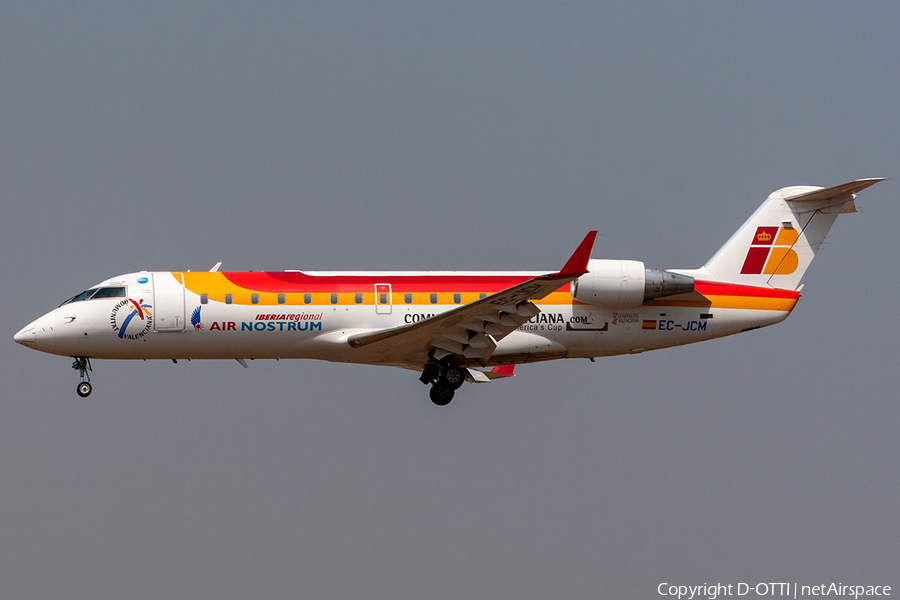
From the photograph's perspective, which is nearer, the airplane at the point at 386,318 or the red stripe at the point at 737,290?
the airplane at the point at 386,318

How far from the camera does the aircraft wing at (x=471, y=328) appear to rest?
22391mm

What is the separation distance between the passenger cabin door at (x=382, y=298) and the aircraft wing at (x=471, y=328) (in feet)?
3.07

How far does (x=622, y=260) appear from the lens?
25375 mm

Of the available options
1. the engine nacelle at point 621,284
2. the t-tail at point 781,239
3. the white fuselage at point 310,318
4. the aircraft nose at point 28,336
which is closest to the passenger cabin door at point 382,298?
the white fuselage at point 310,318

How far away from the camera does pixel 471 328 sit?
24125mm

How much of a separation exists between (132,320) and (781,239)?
15742 mm

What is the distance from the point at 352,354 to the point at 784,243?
36.3ft

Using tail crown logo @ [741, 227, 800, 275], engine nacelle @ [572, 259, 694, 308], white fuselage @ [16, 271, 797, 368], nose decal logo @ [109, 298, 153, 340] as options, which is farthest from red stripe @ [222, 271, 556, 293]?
tail crown logo @ [741, 227, 800, 275]

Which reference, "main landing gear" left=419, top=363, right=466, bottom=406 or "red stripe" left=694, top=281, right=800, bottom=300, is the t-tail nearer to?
"red stripe" left=694, top=281, right=800, bottom=300

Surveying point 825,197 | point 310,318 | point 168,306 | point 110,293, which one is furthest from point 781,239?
point 110,293

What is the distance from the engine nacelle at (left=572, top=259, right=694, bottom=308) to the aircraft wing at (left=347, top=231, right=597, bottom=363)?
4.52 ft

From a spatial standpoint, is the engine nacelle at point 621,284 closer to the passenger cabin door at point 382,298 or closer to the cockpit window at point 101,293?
the passenger cabin door at point 382,298

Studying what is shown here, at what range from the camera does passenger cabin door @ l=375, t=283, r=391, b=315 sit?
25.2 metres

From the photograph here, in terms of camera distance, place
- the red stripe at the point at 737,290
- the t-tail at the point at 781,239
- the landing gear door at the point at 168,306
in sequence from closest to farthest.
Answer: the landing gear door at the point at 168,306 < the red stripe at the point at 737,290 < the t-tail at the point at 781,239
